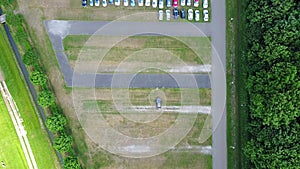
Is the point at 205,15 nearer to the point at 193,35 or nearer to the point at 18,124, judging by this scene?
the point at 193,35

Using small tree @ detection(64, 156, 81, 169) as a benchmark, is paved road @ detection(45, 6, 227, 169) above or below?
above

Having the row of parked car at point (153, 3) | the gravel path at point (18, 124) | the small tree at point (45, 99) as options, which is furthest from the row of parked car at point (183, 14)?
the gravel path at point (18, 124)

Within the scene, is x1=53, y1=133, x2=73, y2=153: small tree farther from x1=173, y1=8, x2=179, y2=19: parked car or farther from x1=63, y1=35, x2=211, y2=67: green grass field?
x1=173, y1=8, x2=179, y2=19: parked car

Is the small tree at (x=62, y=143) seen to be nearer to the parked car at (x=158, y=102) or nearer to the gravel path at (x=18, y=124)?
the gravel path at (x=18, y=124)

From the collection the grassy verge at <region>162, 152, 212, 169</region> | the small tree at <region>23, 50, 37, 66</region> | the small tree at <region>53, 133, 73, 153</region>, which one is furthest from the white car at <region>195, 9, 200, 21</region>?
the small tree at <region>53, 133, 73, 153</region>

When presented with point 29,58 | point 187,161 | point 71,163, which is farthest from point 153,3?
point 71,163

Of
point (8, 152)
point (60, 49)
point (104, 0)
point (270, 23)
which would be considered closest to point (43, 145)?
point (8, 152)
